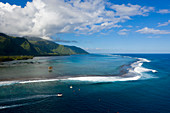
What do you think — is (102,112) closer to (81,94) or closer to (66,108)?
(66,108)

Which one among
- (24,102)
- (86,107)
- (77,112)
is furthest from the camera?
(24,102)

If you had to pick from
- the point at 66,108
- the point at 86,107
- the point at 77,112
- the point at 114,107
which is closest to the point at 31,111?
the point at 66,108

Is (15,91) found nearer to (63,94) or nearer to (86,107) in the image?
(63,94)

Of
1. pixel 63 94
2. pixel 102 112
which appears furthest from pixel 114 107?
pixel 63 94

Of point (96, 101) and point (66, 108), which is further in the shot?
point (96, 101)

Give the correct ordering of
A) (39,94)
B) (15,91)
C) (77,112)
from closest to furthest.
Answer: (77,112), (39,94), (15,91)

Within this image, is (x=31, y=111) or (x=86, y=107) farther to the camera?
(x=86, y=107)

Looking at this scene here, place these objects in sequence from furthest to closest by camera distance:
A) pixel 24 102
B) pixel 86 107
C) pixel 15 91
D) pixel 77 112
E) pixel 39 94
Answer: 1. pixel 15 91
2. pixel 39 94
3. pixel 24 102
4. pixel 86 107
5. pixel 77 112

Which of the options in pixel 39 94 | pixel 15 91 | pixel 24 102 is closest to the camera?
pixel 24 102
